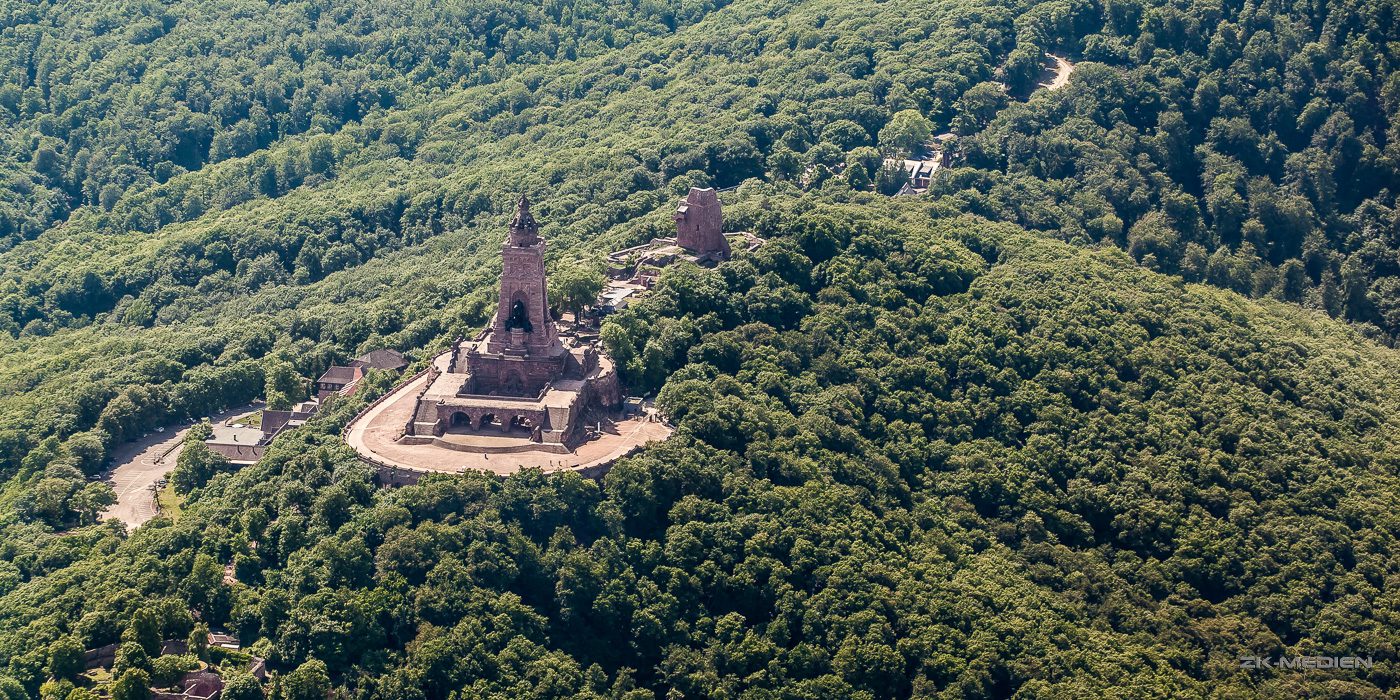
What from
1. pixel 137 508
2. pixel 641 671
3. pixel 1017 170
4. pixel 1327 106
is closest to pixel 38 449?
pixel 137 508

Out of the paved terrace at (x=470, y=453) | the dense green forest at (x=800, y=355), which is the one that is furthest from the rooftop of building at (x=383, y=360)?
the paved terrace at (x=470, y=453)

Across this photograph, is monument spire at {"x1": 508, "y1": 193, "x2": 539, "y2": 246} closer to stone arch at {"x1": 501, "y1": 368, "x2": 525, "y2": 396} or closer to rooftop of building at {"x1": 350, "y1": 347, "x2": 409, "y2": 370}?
stone arch at {"x1": 501, "y1": 368, "x2": 525, "y2": 396}

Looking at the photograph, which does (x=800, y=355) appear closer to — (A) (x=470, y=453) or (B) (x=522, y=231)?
(B) (x=522, y=231)

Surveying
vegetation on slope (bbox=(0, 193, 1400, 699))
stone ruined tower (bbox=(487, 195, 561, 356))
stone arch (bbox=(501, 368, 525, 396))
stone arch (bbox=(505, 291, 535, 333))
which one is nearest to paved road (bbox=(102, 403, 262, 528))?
vegetation on slope (bbox=(0, 193, 1400, 699))

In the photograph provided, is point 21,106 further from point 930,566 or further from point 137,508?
point 930,566

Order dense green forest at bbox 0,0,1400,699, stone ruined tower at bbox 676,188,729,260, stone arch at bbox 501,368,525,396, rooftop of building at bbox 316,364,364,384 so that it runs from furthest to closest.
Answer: stone ruined tower at bbox 676,188,729,260 → rooftop of building at bbox 316,364,364,384 → stone arch at bbox 501,368,525,396 → dense green forest at bbox 0,0,1400,699

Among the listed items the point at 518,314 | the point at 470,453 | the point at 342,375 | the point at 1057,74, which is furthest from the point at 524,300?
the point at 1057,74
